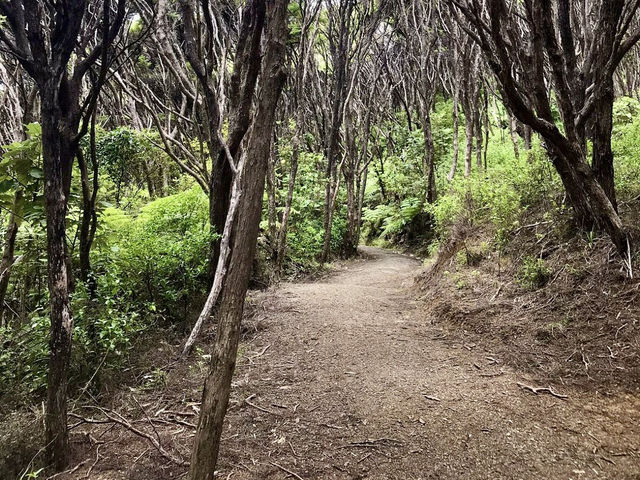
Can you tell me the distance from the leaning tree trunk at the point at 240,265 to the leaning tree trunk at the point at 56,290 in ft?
4.20

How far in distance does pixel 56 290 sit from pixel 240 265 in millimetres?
1473

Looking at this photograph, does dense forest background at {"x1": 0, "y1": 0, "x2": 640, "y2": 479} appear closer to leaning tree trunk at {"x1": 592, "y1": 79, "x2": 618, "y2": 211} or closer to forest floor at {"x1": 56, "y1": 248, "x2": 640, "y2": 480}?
leaning tree trunk at {"x1": 592, "y1": 79, "x2": 618, "y2": 211}

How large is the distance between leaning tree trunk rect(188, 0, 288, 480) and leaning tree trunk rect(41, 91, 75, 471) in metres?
1.28

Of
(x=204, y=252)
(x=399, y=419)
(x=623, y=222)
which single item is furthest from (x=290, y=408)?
(x=623, y=222)

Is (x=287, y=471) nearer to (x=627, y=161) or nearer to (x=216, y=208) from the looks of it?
(x=216, y=208)

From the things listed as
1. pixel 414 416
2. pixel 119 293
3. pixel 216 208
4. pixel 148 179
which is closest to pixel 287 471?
pixel 414 416

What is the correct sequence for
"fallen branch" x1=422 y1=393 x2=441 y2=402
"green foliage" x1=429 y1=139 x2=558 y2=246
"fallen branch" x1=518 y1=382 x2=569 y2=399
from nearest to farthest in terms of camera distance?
"fallen branch" x1=518 y1=382 x2=569 y2=399, "fallen branch" x1=422 y1=393 x2=441 y2=402, "green foliage" x1=429 y1=139 x2=558 y2=246

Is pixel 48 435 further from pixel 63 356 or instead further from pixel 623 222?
pixel 623 222

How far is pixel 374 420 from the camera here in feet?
10.3

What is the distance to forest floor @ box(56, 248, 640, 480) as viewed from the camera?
255cm

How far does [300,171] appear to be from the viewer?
45.3 feet

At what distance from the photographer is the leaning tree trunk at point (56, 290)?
2.60 m

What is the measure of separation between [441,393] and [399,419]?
587 millimetres

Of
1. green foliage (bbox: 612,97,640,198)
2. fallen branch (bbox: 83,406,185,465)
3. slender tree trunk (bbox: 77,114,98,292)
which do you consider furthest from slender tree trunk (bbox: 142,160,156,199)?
green foliage (bbox: 612,97,640,198)
